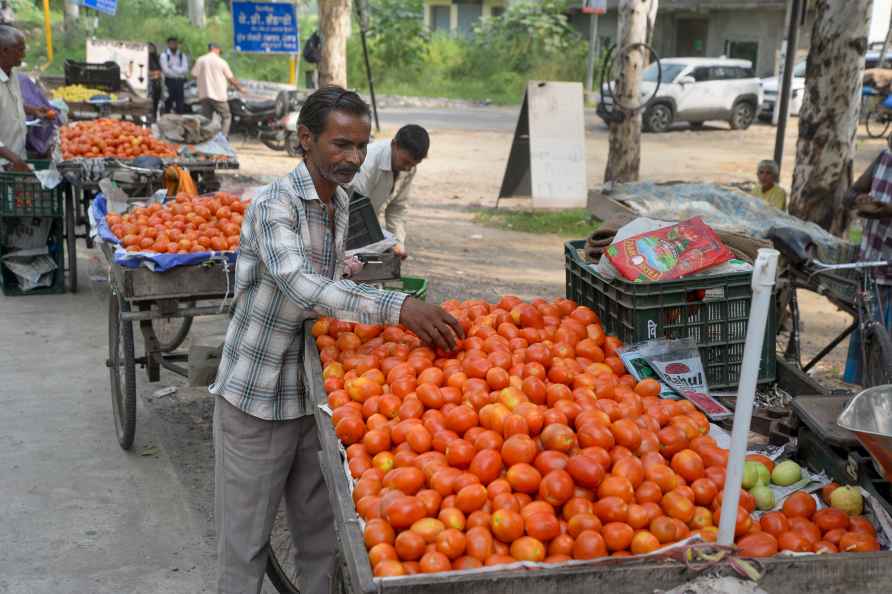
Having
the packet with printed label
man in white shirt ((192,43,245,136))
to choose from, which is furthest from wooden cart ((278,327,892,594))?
man in white shirt ((192,43,245,136))

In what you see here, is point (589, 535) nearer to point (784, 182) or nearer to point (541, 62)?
point (784, 182)

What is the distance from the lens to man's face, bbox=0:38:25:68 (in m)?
7.56

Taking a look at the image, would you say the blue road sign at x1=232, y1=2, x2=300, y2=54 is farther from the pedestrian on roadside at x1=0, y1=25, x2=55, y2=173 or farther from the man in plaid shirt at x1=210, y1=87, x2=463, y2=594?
the man in plaid shirt at x1=210, y1=87, x2=463, y2=594

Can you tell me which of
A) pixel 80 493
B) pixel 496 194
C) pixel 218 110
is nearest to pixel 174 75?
pixel 218 110

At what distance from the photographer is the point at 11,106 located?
796cm

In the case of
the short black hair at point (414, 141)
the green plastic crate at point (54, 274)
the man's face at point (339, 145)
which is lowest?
the green plastic crate at point (54, 274)

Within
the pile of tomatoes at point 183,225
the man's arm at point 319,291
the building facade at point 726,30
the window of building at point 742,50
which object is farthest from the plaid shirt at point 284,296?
the window of building at point 742,50

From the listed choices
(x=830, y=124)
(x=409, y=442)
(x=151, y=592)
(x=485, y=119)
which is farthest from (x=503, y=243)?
(x=485, y=119)

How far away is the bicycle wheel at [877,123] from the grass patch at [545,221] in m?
12.2

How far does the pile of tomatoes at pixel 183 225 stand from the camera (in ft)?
15.9

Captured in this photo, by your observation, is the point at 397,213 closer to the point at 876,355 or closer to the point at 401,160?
the point at 401,160

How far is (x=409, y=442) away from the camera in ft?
7.97

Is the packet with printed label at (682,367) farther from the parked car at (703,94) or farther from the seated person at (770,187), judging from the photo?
the parked car at (703,94)

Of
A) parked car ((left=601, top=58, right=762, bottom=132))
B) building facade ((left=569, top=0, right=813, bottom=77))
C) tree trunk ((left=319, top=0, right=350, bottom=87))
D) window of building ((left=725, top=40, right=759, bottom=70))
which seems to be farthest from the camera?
window of building ((left=725, top=40, right=759, bottom=70))
